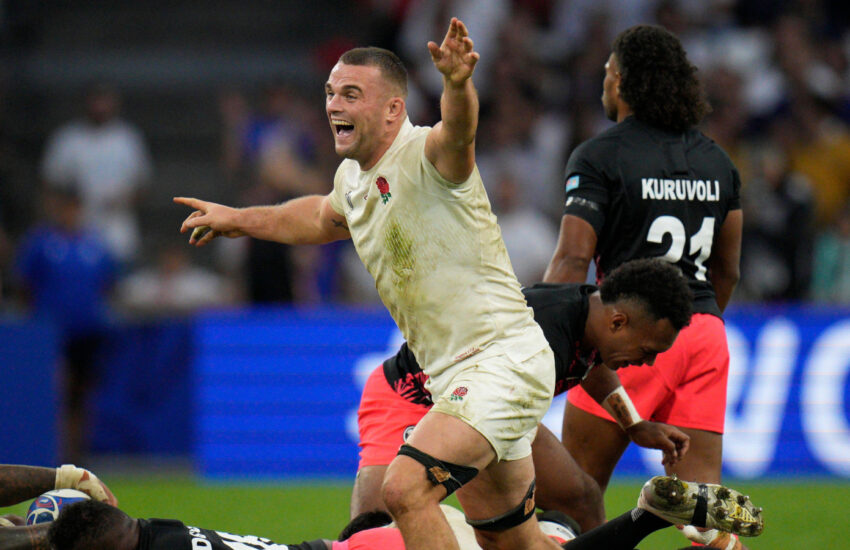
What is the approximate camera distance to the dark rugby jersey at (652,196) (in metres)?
5.91

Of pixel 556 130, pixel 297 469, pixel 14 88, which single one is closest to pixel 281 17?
pixel 14 88

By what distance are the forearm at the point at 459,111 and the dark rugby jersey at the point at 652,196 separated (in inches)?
54.1

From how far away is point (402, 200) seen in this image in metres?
5.00

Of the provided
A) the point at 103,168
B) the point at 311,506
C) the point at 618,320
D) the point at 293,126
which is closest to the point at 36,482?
the point at 618,320

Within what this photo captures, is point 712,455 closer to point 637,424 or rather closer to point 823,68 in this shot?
point 637,424

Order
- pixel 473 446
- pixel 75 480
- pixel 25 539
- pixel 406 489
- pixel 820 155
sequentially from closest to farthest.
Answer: pixel 406 489
pixel 473 446
pixel 25 539
pixel 75 480
pixel 820 155

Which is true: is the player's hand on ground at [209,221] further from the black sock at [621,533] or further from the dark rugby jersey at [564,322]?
the black sock at [621,533]

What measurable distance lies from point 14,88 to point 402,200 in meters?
11.8

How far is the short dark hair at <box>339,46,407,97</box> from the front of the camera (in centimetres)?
522

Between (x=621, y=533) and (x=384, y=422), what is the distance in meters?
1.22

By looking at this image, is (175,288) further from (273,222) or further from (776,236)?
(273,222)

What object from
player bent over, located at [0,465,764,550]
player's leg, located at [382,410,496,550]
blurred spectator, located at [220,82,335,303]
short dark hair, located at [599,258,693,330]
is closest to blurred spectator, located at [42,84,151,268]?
blurred spectator, located at [220,82,335,303]

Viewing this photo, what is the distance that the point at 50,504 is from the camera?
5523 mm

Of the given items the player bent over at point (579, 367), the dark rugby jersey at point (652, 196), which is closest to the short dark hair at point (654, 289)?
the player bent over at point (579, 367)
